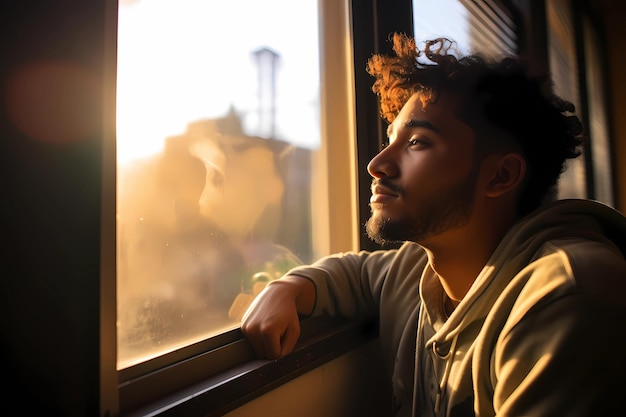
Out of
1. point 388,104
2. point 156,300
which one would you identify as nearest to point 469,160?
point 388,104

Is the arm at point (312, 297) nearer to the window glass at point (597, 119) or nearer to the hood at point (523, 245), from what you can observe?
the hood at point (523, 245)

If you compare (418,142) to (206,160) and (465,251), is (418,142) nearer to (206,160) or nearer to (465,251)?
(465,251)

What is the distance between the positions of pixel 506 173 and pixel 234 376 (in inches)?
23.3

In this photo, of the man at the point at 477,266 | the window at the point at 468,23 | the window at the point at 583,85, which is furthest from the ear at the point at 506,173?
the window at the point at 583,85

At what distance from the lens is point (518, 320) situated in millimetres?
532

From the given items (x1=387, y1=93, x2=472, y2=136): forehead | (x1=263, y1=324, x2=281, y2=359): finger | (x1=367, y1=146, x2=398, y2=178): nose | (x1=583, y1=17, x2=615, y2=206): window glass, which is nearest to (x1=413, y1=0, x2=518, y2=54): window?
(x1=387, y1=93, x2=472, y2=136): forehead

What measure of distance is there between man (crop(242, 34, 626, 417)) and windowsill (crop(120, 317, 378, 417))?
0.03 meters

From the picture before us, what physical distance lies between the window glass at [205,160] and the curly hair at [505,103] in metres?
0.30

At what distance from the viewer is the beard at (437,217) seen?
742 mm

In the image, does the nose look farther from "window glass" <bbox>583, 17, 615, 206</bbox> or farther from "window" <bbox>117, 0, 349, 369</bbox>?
"window glass" <bbox>583, 17, 615, 206</bbox>

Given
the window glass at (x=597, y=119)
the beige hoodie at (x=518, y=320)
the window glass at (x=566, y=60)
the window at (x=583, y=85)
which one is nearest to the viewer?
the beige hoodie at (x=518, y=320)

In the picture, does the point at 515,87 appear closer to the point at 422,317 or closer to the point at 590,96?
the point at 422,317

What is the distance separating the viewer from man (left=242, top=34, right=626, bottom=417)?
0.49 m

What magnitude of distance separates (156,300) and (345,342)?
16.3 inches
